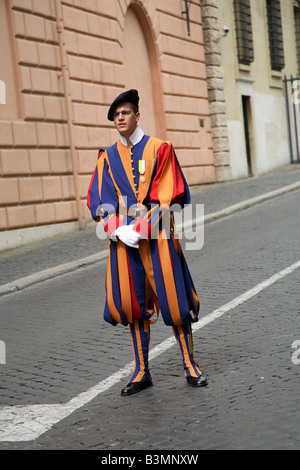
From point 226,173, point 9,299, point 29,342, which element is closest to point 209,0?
point 226,173

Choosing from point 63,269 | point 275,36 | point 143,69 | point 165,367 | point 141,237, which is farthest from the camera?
point 275,36

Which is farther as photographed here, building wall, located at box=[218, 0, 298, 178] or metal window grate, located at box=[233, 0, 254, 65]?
metal window grate, located at box=[233, 0, 254, 65]

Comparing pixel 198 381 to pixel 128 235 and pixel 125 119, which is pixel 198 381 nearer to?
pixel 128 235

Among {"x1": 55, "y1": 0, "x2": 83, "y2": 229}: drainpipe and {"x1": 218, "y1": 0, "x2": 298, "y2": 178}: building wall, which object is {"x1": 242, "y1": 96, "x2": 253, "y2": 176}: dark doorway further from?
{"x1": 55, "y1": 0, "x2": 83, "y2": 229}: drainpipe

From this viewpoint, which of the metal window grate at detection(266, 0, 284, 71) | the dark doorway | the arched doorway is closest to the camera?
the arched doorway

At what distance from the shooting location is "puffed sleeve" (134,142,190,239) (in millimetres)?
4891

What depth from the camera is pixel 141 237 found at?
4848 mm

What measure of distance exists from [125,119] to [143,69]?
14.4m

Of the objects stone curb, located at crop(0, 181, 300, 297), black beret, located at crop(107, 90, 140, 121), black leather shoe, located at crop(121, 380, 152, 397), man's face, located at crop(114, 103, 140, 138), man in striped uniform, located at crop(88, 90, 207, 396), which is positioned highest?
black beret, located at crop(107, 90, 140, 121)

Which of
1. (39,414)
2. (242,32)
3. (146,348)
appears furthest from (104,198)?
(242,32)

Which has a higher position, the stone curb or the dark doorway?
the dark doorway

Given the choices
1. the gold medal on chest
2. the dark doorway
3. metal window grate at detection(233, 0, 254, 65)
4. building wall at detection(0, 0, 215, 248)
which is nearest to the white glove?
the gold medal on chest

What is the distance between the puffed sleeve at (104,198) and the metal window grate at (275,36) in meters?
23.1

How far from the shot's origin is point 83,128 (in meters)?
15.7
